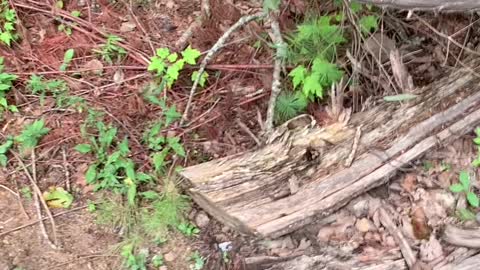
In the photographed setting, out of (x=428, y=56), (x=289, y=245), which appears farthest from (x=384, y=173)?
(x=428, y=56)

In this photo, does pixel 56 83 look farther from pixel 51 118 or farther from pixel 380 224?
pixel 380 224

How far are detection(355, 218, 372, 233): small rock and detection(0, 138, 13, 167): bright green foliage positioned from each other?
2.01 metres

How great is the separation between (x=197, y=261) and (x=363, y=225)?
91 centimetres

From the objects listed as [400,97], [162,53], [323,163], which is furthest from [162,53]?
[400,97]

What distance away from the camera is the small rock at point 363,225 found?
131 inches

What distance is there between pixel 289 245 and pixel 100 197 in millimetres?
1109

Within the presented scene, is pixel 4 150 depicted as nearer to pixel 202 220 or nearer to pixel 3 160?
pixel 3 160

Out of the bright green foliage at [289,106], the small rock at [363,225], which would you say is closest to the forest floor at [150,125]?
the small rock at [363,225]

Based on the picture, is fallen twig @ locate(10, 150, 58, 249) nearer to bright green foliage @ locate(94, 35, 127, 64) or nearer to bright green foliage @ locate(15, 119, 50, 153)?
bright green foliage @ locate(15, 119, 50, 153)

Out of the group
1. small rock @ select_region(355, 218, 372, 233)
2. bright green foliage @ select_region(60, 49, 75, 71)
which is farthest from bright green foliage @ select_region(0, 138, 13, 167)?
small rock @ select_region(355, 218, 372, 233)

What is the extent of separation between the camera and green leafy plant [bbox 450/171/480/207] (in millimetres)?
3270

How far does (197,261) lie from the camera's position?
3428 millimetres

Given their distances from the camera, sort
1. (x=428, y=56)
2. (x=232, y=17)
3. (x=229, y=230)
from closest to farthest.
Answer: (x=229, y=230)
(x=428, y=56)
(x=232, y=17)

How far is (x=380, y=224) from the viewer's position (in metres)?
3.34
